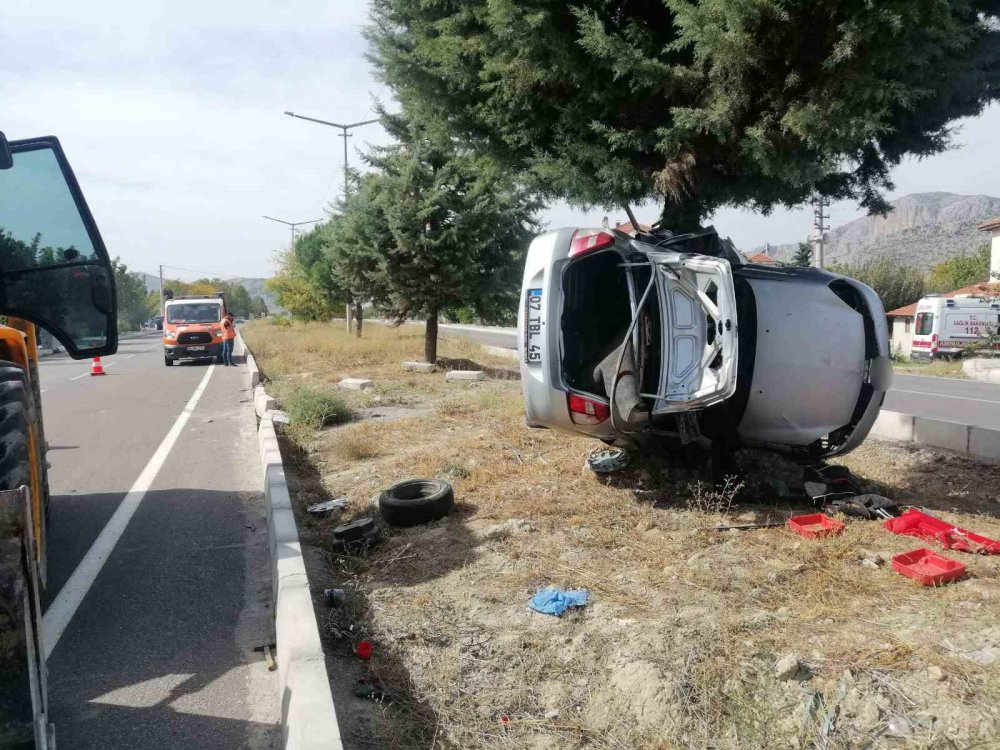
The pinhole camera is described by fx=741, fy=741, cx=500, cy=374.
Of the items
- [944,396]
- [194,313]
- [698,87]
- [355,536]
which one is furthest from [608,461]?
[194,313]

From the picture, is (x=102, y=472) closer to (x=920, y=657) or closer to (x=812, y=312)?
(x=812, y=312)

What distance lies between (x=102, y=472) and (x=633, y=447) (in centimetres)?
597

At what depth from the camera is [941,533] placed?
4867 mm

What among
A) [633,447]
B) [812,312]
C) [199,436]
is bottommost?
[199,436]

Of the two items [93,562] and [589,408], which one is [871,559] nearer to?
[589,408]

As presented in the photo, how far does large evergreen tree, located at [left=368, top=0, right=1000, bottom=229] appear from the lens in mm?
5844

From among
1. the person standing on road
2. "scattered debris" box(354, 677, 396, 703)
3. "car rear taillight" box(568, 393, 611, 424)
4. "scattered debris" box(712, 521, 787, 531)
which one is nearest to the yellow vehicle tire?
"scattered debris" box(354, 677, 396, 703)

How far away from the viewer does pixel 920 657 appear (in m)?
3.32

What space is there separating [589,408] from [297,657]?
9.93 ft

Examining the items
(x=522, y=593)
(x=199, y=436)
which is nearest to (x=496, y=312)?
(x=199, y=436)

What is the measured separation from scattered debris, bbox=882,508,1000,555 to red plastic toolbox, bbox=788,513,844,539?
379mm

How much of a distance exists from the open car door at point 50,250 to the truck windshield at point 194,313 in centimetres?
2149

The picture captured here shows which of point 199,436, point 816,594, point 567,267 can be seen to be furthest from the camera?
point 199,436

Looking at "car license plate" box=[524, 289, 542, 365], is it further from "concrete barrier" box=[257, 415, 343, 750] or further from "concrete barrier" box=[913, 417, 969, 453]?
"concrete barrier" box=[913, 417, 969, 453]
